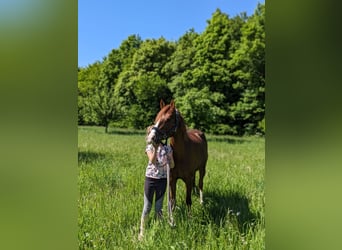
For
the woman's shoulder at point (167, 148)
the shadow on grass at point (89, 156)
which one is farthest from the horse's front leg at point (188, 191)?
the shadow on grass at point (89, 156)

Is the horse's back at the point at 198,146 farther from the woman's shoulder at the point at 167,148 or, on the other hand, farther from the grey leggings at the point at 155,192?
the grey leggings at the point at 155,192

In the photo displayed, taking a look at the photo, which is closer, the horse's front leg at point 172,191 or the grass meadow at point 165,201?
the grass meadow at point 165,201

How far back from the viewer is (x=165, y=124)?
1.71 metres

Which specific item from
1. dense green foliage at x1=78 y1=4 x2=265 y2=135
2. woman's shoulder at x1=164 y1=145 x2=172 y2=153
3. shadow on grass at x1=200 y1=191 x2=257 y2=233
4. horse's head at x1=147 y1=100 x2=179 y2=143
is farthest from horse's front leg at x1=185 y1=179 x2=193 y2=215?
dense green foliage at x1=78 y1=4 x2=265 y2=135

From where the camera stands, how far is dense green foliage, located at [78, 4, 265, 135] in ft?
7.63

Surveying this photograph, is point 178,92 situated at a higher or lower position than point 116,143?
higher

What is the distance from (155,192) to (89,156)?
123 centimetres

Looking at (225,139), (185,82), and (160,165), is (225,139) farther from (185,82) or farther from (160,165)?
(160,165)

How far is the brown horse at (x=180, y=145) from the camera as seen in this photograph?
67.3 inches

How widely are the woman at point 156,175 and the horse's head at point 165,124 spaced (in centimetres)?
8
